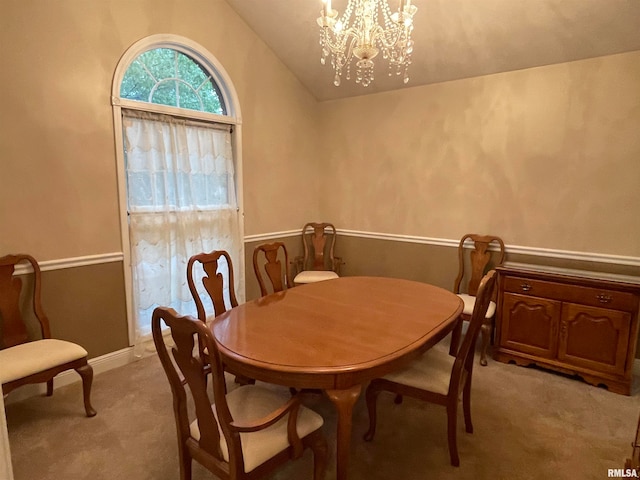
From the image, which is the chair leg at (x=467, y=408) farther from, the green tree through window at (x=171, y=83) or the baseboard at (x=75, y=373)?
the green tree through window at (x=171, y=83)

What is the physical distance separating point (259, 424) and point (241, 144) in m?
2.85

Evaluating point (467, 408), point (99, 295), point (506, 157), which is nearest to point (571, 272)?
point (506, 157)

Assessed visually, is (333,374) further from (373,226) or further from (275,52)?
(275,52)

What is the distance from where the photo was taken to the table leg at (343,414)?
58.2 inches

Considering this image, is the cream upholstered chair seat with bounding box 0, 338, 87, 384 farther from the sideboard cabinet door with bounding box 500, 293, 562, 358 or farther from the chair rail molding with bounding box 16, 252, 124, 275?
the sideboard cabinet door with bounding box 500, 293, 562, 358

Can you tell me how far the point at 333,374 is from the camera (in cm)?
146

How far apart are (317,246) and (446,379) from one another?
261cm

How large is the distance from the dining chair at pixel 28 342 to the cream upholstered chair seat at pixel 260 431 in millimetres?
1122

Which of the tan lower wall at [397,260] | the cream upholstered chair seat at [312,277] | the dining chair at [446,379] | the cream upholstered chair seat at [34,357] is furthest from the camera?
the cream upholstered chair seat at [312,277]

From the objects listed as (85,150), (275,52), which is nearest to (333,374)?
(85,150)

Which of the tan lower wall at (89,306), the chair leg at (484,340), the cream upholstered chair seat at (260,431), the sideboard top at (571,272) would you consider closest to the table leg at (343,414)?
the cream upholstered chair seat at (260,431)

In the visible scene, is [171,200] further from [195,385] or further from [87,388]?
[195,385]

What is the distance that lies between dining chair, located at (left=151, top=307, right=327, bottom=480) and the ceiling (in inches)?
112

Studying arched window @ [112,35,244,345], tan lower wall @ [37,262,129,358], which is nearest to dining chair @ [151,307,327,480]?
tan lower wall @ [37,262,129,358]
